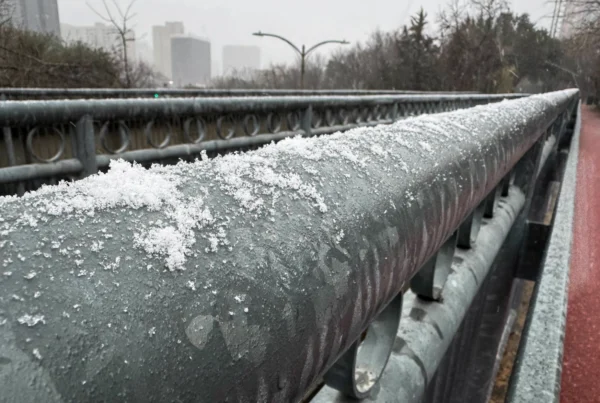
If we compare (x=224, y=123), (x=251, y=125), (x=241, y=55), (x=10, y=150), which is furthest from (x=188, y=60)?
(x=10, y=150)

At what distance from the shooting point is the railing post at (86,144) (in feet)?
12.7

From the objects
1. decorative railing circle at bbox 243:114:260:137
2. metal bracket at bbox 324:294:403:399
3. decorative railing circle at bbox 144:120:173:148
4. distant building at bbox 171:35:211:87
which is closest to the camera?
metal bracket at bbox 324:294:403:399

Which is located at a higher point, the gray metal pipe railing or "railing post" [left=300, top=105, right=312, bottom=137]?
the gray metal pipe railing

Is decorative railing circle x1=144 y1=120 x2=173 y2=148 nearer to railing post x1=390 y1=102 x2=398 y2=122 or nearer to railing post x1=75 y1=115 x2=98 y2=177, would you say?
railing post x1=75 y1=115 x2=98 y2=177

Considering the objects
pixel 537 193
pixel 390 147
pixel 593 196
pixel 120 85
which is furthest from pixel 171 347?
pixel 120 85

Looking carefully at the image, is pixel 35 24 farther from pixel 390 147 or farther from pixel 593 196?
pixel 390 147

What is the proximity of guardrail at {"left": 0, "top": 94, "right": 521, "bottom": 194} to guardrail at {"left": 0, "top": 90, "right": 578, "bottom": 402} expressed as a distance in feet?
10.7

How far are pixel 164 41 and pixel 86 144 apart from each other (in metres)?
90.0

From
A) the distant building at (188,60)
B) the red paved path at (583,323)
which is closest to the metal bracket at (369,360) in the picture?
the red paved path at (583,323)

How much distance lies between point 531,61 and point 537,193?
62003 millimetres

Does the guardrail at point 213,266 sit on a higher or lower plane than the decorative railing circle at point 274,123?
higher

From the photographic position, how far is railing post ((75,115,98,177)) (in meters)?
3.88

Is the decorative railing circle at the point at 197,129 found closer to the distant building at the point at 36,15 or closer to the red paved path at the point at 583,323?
the red paved path at the point at 583,323

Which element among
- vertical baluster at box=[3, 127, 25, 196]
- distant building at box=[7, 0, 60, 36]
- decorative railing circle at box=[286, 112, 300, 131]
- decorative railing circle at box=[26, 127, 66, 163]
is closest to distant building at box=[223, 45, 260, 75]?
distant building at box=[7, 0, 60, 36]
